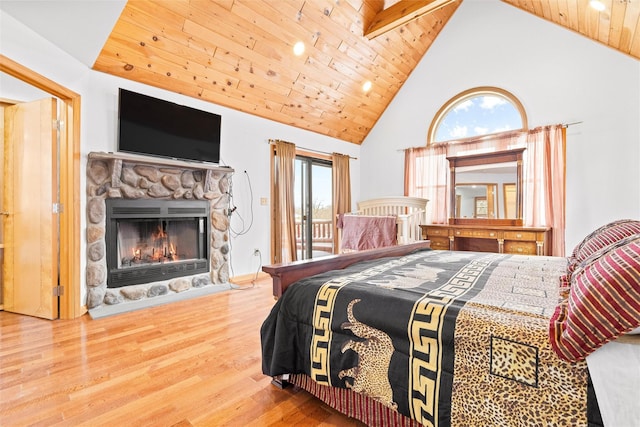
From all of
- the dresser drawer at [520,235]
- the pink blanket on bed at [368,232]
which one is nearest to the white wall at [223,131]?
the pink blanket on bed at [368,232]

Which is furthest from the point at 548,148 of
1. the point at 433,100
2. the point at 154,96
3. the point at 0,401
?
the point at 0,401

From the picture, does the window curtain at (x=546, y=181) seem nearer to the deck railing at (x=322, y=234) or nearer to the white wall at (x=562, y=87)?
the white wall at (x=562, y=87)

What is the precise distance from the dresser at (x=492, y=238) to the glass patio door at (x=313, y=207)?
172 centimetres

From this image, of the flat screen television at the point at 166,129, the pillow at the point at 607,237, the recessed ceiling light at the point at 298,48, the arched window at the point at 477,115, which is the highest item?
the recessed ceiling light at the point at 298,48

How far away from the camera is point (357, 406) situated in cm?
139

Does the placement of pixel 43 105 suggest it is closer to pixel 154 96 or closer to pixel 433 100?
pixel 154 96

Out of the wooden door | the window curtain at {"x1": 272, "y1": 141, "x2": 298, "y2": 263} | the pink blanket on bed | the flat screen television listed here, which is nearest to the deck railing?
the window curtain at {"x1": 272, "y1": 141, "x2": 298, "y2": 263}

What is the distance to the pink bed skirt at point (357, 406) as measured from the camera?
1.27 m

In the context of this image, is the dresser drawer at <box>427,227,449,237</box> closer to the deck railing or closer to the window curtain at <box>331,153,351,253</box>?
the window curtain at <box>331,153,351,253</box>

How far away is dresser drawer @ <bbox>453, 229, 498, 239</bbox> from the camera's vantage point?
417cm

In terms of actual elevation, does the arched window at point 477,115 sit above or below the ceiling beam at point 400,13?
below

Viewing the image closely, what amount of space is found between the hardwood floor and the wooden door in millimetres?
255

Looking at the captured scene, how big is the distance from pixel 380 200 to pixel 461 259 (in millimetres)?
2664

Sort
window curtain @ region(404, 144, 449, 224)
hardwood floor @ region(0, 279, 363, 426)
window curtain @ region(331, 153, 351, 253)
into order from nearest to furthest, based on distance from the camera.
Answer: hardwood floor @ region(0, 279, 363, 426), window curtain @ region(404, 144, 449, 224), window curtain @ region(331, 153, 351, 253)
